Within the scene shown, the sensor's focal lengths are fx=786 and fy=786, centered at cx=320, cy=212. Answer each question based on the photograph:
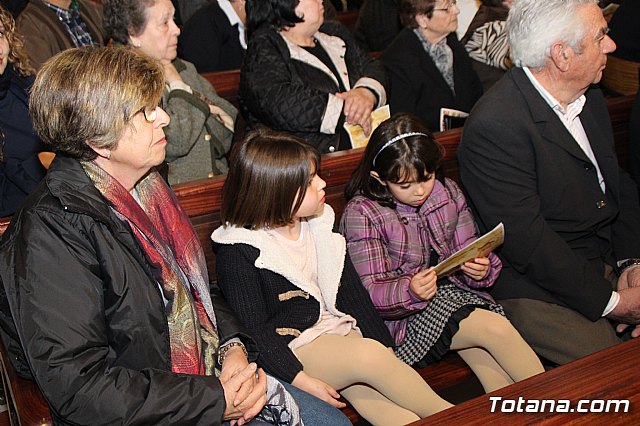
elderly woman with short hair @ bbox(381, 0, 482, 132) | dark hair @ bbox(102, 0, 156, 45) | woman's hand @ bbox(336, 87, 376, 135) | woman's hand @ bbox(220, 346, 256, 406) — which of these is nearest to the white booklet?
elderly woman with short hair @ bbox(381, 0, 482, 132)

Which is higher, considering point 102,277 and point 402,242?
point 102,277

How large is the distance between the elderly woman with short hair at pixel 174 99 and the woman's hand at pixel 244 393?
1370mm

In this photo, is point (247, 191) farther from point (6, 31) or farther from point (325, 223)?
point (6, 31)

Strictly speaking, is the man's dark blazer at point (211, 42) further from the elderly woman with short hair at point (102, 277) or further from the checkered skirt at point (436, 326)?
the elderly woman with short hair at point (102, 277)

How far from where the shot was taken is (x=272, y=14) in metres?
3.43

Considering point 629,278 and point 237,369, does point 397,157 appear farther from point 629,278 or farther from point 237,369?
point 629,278

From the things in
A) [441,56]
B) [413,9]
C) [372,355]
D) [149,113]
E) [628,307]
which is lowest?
[628,307]

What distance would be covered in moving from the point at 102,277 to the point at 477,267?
1.27 m

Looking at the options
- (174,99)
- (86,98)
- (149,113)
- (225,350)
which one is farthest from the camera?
(174,99)

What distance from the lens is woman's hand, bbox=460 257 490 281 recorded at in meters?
2.59

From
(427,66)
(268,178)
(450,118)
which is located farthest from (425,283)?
(427,66)

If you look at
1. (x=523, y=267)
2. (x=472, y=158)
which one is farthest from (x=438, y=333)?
(x=472, y=158)

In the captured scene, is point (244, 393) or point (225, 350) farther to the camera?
point (225, 350)

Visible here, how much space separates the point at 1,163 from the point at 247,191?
3.75 ft
